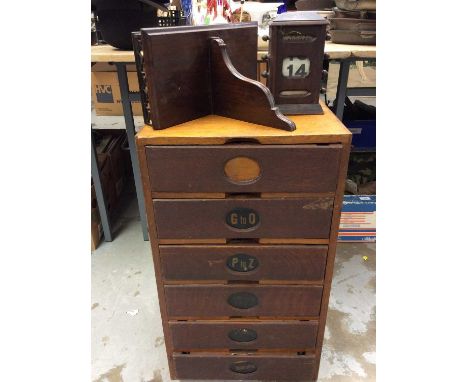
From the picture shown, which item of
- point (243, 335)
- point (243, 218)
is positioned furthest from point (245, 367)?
point (243, 218)

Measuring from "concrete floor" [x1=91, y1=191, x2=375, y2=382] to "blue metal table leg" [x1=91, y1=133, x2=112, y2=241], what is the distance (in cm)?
7

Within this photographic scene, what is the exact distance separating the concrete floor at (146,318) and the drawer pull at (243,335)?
30cm

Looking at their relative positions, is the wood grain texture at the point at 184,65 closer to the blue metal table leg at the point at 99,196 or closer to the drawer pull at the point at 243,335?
the drawer pull at the point at 243,335

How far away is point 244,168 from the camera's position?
0.75 meters

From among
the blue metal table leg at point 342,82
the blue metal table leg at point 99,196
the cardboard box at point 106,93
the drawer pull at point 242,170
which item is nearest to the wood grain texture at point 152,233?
the drawer pull at point 242,170

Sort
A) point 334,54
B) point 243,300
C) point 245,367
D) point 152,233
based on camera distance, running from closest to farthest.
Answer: point 152,233
point 243,300
point 245,367
point 334,54

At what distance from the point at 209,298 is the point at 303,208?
36 cm

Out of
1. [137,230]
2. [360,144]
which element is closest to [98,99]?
[137,230]

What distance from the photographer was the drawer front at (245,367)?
1.03m

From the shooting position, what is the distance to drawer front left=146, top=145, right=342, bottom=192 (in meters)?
0.72

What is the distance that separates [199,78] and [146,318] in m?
0.95

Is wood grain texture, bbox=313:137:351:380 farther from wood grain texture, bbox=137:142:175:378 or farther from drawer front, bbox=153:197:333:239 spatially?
wood grain texture, bbox=137:142:175:378

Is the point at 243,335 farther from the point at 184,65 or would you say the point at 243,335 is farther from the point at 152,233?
the point at 184,65

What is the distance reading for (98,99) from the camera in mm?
3129
